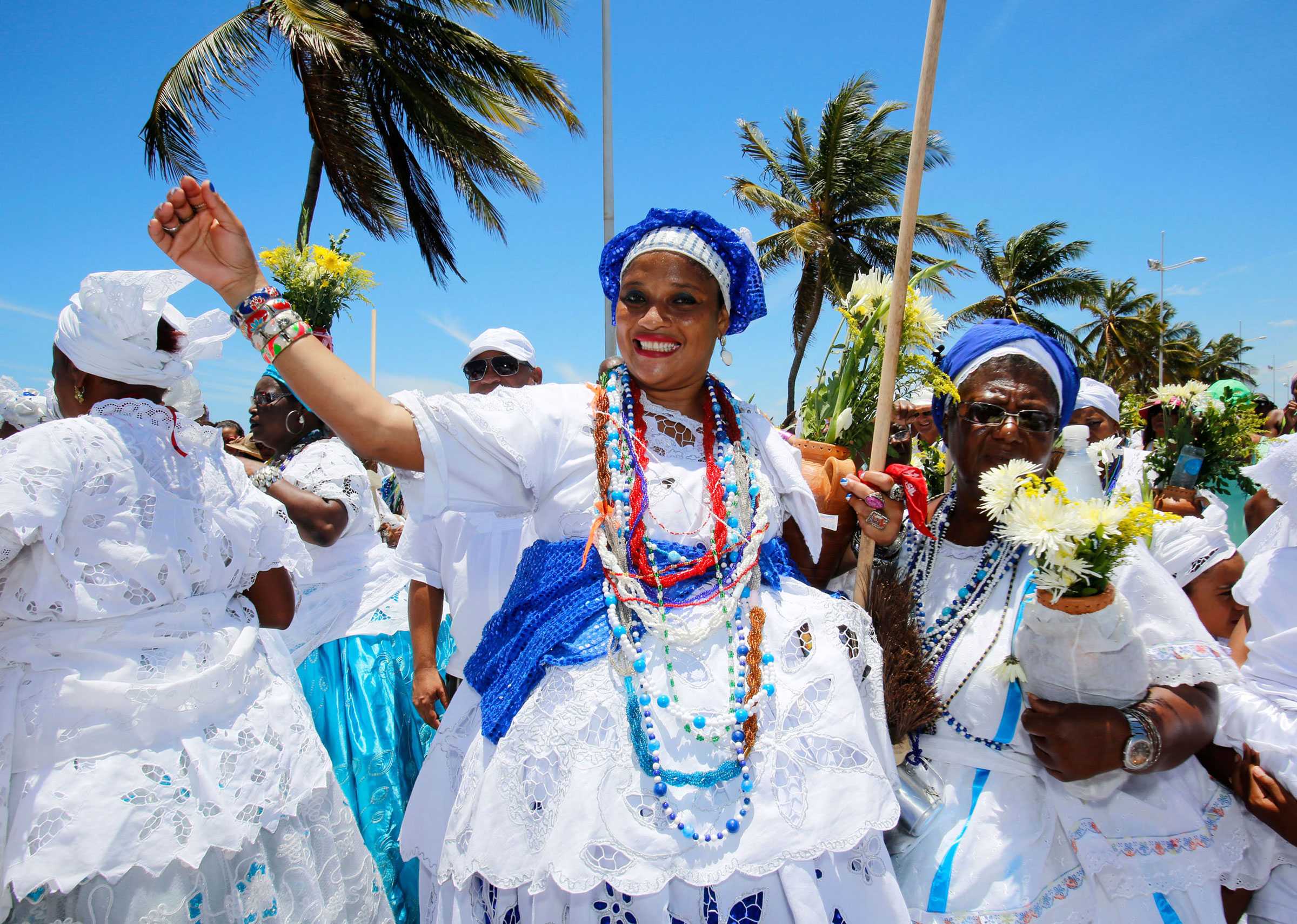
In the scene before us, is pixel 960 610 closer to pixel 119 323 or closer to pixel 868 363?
pixel 868 363

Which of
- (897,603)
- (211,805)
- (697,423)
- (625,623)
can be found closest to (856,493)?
(897,603)

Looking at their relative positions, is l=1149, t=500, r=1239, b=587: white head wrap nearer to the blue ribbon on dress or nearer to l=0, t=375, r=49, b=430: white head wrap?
the blue ribbon on dress

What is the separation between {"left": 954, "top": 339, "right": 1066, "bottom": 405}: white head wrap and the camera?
7.48 feet

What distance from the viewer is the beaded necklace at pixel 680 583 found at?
160 centimetres

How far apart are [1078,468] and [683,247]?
213 cm

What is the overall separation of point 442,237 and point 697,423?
42.4ft

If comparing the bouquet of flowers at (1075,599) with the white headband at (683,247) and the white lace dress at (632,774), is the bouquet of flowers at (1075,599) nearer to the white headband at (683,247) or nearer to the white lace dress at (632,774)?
the white lace dress at (632,774)

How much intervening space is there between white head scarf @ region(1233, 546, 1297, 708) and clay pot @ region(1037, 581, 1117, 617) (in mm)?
868

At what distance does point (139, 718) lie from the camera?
2.14 m

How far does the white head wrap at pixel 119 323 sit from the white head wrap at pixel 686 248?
4.80 ft

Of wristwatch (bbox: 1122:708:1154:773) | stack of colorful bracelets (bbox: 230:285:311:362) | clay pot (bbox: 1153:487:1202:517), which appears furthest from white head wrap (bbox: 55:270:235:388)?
clay pot (bbox: 1153:487:1202:517)

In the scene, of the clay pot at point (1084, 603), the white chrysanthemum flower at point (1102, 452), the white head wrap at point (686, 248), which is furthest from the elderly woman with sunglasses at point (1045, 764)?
the white chrysanthemum flower at point (1102, 452)

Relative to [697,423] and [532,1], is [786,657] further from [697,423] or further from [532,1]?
[532,1]

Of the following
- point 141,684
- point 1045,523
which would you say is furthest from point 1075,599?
point 141,684
